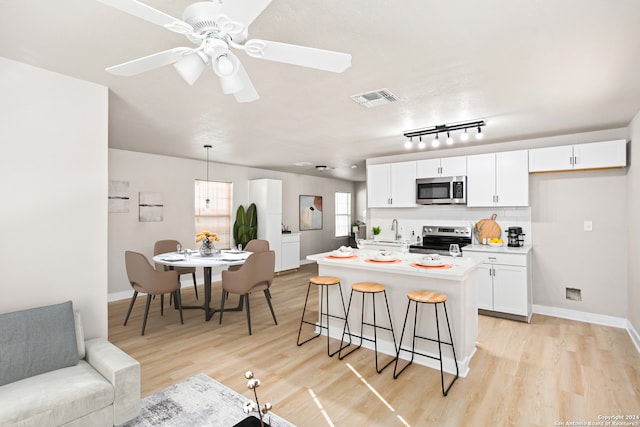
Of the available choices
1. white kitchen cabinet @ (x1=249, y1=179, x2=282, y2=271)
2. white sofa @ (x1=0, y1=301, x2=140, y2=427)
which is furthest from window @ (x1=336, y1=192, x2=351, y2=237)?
white sofa @ (x1=0, y1=301, x2=140, y2=427)

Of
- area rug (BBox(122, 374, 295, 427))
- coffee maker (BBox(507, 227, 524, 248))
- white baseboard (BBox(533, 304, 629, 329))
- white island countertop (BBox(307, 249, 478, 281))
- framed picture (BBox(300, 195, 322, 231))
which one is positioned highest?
framed picture (BBox(300, 195, 322, 231))

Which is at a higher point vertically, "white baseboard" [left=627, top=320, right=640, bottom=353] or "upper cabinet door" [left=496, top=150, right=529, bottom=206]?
"upper cabinet door" [left=496, top=150, right=529, bottom=206]

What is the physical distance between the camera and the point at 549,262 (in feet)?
14.9

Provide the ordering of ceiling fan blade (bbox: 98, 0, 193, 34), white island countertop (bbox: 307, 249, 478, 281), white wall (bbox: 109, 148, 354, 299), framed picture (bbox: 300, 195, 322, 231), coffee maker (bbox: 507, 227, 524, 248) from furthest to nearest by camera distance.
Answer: framed picture (bbox: 300, 195, 322, 231) → white wall (bbox: 109, 148, 354, 299) → coffee maker (bbox: 507, 227, 524, 248) → white island countertop (bbox: 307, 249, 478, 281) → ceiling fan blade (bbox: 98, 0, 193, 34)

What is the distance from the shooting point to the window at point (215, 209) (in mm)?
6559

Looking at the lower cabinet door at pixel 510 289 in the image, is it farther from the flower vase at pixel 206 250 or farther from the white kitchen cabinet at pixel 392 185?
the flower vase at pixel 206 250

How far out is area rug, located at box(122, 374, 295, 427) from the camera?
7.44 ft

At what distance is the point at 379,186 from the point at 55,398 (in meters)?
4.96

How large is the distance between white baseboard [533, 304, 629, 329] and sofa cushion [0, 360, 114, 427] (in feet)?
16.7

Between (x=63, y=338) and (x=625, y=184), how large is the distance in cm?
593

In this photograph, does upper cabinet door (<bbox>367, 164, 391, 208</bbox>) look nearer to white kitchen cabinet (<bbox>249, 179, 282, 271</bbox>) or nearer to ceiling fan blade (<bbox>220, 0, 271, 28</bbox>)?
white kitchen cabinet (<bbox>249, 179, 282, 271</bbox>)

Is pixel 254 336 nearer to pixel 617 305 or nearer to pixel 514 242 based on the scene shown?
pixel 514 242

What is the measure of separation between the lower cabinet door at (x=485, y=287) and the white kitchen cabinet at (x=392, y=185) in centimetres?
152

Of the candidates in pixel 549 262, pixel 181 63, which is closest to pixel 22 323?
pixel 181 63
